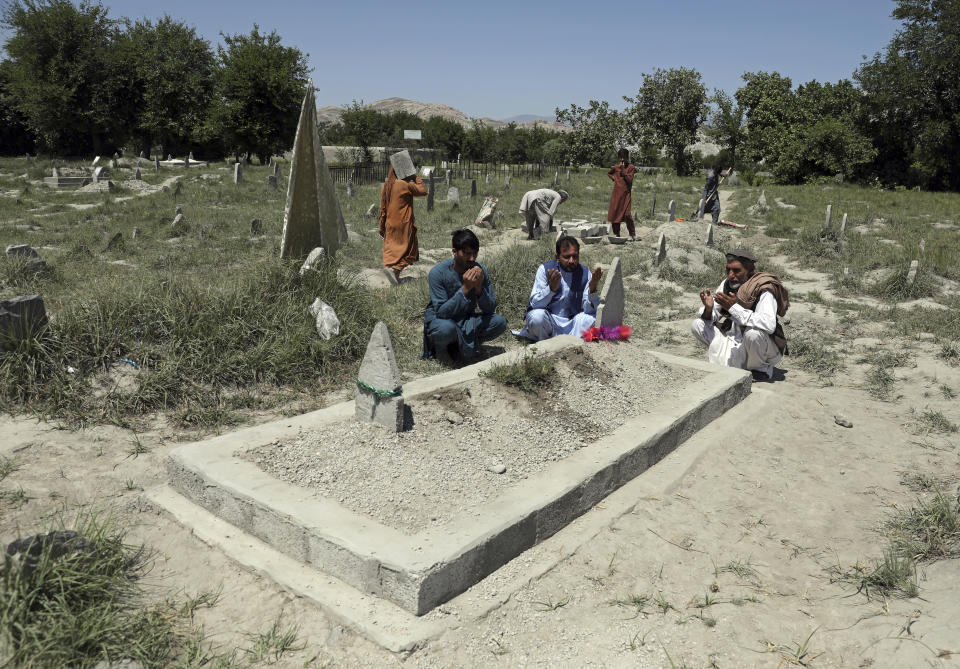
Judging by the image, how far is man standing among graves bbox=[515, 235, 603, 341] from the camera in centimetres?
582

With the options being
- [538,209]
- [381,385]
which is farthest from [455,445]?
[538,209]

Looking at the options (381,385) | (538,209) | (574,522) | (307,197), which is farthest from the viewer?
(538,209)

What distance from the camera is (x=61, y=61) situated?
114 ft

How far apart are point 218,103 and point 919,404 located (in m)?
35.8

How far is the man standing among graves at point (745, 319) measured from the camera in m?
5.48

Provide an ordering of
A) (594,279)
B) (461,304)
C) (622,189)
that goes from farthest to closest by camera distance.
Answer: (622,189) < (594,279) < (461,304)

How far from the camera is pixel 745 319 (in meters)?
5.54

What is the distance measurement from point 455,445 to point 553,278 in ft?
8.03

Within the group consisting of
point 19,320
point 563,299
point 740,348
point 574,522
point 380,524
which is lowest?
point 574,522

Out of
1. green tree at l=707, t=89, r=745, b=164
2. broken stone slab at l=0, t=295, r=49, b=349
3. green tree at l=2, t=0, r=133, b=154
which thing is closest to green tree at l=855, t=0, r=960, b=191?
green tree at l=707, t=89, r=745, b=164

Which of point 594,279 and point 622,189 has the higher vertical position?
point 622,189

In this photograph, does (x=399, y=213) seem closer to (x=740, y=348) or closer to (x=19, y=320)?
→ (x=740, y=348)

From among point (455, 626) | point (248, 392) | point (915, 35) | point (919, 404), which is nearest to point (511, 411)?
point (455, 626)

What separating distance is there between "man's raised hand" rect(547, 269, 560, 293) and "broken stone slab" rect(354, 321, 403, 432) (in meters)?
2.44
